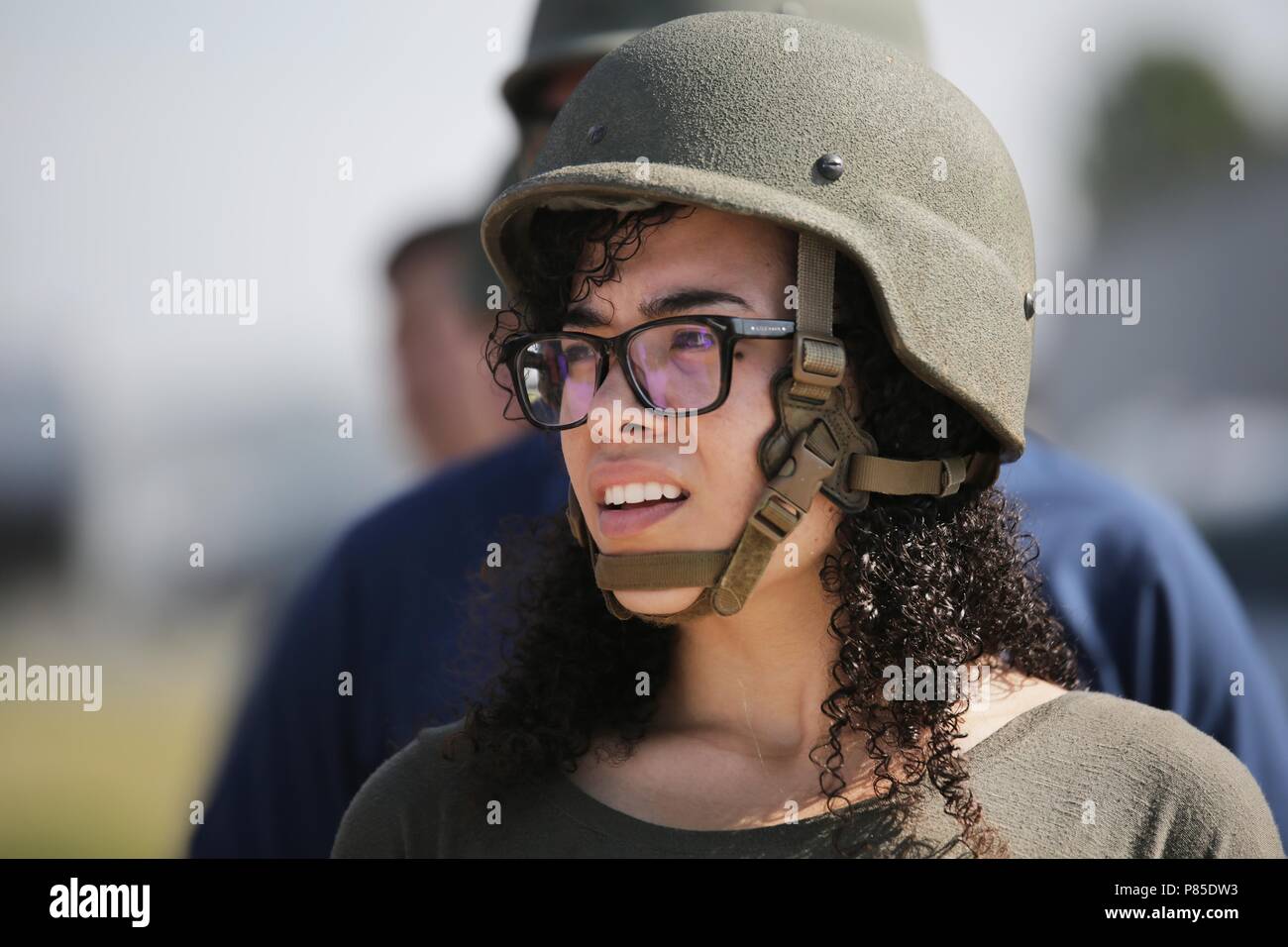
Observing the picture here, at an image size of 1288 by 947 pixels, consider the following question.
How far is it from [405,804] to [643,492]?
0.75m

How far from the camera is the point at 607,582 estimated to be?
239cm

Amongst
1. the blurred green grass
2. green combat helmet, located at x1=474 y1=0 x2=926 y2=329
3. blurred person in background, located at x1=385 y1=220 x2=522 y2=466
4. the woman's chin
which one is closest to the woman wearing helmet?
the woman's chin

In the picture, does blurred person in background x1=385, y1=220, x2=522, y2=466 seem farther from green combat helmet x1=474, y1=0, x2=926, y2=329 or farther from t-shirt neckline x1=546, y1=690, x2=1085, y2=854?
t-shirt neckline x1=546, y1=690, x2=1085, y2=854

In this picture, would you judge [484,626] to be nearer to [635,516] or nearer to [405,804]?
[405,804]

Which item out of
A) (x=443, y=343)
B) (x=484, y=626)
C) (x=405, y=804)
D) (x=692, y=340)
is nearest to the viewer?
(x=692, y=340)

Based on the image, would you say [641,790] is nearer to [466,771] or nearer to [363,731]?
[466,771]

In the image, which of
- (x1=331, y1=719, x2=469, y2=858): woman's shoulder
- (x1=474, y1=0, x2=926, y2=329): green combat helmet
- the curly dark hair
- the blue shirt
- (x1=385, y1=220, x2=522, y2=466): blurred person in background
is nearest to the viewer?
the curly dark hair

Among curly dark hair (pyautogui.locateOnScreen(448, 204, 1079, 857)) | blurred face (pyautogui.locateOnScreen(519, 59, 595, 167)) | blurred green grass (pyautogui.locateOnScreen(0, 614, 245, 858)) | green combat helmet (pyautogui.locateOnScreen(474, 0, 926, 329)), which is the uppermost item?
green combat helmet (pyautogui.locateOnScreen(474, 0, 926, 329))

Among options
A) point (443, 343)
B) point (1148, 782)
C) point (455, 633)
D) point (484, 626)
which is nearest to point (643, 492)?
point (1148, 782)

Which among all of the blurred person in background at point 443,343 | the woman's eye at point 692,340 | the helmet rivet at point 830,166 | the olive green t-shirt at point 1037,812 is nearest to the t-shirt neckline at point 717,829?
the olive green t-shirt at point 1037,812

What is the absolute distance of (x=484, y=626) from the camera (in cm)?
377

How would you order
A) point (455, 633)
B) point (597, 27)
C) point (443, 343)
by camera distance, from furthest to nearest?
point (443, 343)
point (597, 27)
point (455, 633)

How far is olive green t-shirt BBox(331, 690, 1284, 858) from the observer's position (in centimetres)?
232

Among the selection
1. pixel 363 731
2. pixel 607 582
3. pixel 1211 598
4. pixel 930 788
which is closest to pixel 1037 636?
pixel 930 788
